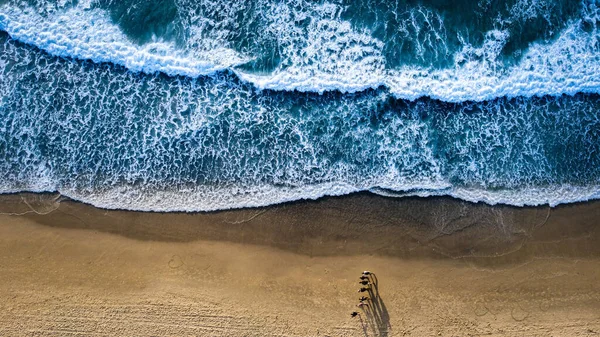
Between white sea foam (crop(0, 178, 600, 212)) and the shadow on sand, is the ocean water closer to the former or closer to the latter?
white sea foam (crop(0, 178, 600, 212))

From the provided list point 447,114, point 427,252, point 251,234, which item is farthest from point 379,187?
point 251,234

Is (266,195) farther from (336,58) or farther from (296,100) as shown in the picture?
(336,58)

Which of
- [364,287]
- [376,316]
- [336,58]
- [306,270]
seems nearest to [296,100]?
[336,58]

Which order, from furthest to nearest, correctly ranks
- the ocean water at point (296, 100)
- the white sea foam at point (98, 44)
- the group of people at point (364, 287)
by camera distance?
the white sea foam at point (98, 44)
the ocean water at point (296, 100)
the group of people at point (364, 287)

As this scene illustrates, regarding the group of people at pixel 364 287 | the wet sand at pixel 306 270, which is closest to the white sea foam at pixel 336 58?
the wet sand at pixel 306 270

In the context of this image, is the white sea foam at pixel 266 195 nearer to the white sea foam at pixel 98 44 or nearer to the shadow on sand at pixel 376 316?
the shadow on sand at pixel 376 316

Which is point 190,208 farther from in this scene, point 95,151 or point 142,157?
point 95,151
